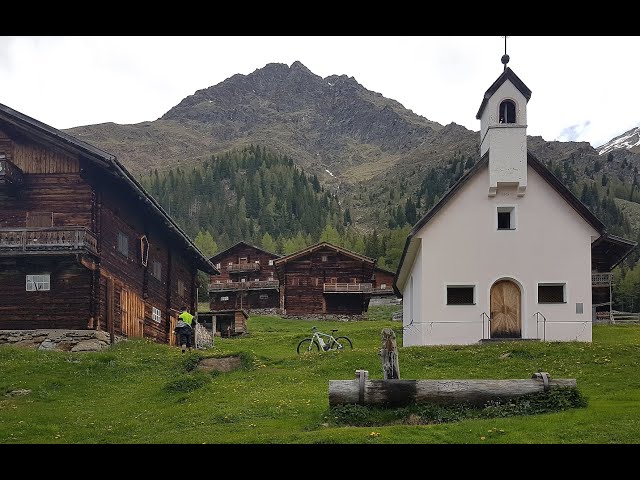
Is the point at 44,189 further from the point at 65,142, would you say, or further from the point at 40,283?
the point at 40,283

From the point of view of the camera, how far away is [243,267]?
10206 cm

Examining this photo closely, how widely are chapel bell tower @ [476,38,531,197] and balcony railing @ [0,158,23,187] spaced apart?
19.9m

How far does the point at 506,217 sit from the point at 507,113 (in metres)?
4.67

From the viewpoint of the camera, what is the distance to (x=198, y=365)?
1152 inches

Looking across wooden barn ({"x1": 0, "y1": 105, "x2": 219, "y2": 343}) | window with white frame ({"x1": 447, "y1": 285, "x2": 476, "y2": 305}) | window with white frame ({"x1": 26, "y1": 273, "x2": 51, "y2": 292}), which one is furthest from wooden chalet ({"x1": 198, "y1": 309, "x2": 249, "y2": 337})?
window with white frame ({"x1": 447, "y1": 285, "x2": 476, "y2": 305})

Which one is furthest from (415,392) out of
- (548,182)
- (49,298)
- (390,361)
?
(49,298)

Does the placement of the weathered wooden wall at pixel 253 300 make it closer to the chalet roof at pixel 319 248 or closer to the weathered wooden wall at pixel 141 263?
the chalet roof at pixel 319 248

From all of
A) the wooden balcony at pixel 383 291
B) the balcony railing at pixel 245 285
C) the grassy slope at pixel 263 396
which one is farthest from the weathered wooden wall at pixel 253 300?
the grassy slope at pixel 263 396

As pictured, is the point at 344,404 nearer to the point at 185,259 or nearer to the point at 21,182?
the point at 21,182

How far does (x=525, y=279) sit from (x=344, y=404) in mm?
18060

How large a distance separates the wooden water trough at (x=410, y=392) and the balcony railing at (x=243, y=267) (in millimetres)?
81856

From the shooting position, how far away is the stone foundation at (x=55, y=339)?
35.5 m

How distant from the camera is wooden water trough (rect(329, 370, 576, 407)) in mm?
19844

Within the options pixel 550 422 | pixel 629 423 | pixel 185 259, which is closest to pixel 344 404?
pixel 550 422
